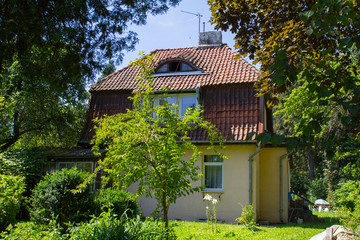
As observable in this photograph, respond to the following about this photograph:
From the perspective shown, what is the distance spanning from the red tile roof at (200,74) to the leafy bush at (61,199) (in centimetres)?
562

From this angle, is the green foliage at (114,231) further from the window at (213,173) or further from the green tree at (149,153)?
the window at (213,173)

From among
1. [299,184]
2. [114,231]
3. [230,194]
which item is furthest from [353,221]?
[299,184]

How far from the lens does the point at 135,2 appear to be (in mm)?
7996

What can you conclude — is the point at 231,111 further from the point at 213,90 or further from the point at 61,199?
the point at 61,199

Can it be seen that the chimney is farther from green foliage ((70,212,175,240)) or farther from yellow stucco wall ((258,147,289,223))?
green foliage ((70,212,175,240))

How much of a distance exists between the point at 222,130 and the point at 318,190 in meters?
22.1

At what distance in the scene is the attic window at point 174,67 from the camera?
17500 millimetres

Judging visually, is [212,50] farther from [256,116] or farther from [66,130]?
[66,130]

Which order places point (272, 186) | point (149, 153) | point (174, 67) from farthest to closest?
point (174, 67) → point (272, 186) → point (149, 153)

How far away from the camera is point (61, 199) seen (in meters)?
10.3

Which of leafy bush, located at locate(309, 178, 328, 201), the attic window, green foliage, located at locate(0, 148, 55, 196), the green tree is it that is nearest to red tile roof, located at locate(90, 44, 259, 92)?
the attic window

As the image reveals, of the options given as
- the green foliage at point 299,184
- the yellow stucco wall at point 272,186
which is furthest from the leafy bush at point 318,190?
the yellow stucco wall at point 272,186

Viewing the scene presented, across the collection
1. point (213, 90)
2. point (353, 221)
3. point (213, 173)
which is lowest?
point (353, 221)

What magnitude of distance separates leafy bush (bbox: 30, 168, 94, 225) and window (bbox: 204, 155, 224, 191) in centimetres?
585
